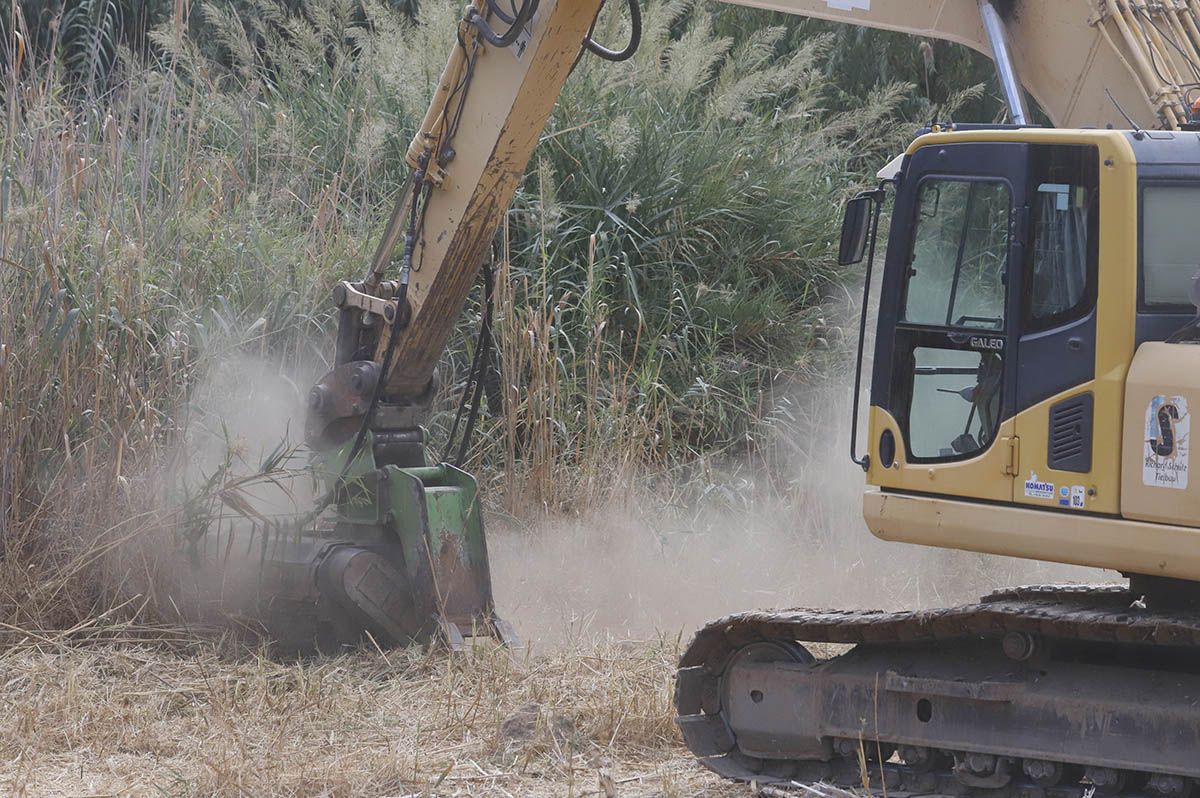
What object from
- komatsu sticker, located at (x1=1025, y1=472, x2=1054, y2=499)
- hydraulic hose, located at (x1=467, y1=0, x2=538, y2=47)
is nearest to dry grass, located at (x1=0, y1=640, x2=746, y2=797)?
komatsu sticker, located at (x1=1025, y1=472, x2=1054, y2=499)

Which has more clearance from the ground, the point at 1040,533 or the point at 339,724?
the point at 1040,533

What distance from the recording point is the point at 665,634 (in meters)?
6.23

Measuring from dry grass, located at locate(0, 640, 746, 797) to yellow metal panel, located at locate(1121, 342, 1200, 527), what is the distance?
157 centimetres

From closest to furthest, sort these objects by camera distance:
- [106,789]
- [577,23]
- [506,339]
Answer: [106,789], [577,23], [506,339]

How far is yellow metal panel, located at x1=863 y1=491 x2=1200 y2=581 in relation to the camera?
3723 mm

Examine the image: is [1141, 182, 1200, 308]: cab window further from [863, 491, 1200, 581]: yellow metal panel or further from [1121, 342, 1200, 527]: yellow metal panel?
[863, 491, 1200, 581]: yellow metal panel

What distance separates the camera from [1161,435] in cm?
372

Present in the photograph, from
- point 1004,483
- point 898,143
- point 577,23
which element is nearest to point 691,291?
Answer: point 898,143

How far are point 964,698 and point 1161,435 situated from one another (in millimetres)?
966

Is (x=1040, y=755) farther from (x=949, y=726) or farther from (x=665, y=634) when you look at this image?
(x=665, y=634)

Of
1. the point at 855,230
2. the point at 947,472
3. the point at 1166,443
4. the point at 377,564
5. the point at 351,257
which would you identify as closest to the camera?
the point at 1166,443

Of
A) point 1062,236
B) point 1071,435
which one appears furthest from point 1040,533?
point 1062,236

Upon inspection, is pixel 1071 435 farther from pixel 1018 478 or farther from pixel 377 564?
pixel 377 564

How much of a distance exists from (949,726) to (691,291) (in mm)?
4682
